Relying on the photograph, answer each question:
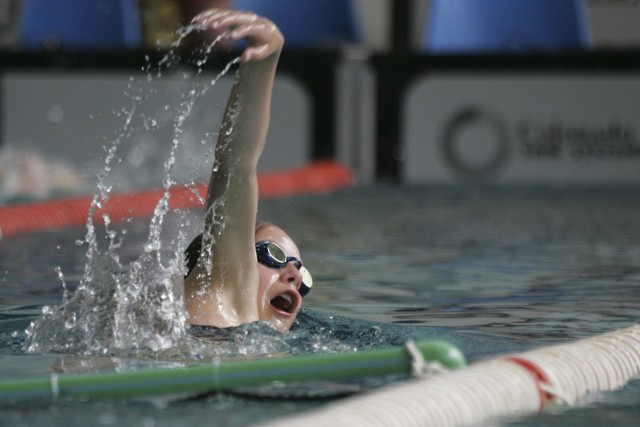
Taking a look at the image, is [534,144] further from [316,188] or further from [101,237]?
[101,237]

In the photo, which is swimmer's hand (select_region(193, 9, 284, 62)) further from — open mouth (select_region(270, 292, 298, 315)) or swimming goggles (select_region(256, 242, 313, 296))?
open mouth (select_region(270, 292, 298, 315))

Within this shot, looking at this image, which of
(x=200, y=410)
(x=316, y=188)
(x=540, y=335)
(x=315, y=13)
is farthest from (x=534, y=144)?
(x=200, y=410)

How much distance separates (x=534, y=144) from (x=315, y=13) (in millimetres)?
2265

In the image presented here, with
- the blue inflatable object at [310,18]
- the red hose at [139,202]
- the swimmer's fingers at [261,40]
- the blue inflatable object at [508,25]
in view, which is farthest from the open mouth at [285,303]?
the blue inflatable object at [310,18]

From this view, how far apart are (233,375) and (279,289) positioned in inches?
25.3

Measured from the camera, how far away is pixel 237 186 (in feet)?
8.05

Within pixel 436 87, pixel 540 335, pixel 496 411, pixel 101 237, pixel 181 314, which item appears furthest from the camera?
pixel 436 87

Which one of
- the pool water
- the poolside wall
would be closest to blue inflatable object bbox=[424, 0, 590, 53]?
the poolside wall

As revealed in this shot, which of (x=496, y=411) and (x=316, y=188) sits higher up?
(x=496, y=411)

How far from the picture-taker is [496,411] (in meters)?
1.98

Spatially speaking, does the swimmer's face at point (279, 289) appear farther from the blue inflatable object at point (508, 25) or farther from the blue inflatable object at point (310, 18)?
the blue inflatable object at point (310, 18)

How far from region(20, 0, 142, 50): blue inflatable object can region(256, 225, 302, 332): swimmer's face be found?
6227 millimetres

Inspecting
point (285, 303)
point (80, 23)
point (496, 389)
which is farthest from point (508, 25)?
point (496, 389)

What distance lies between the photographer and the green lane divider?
6.46 feet
